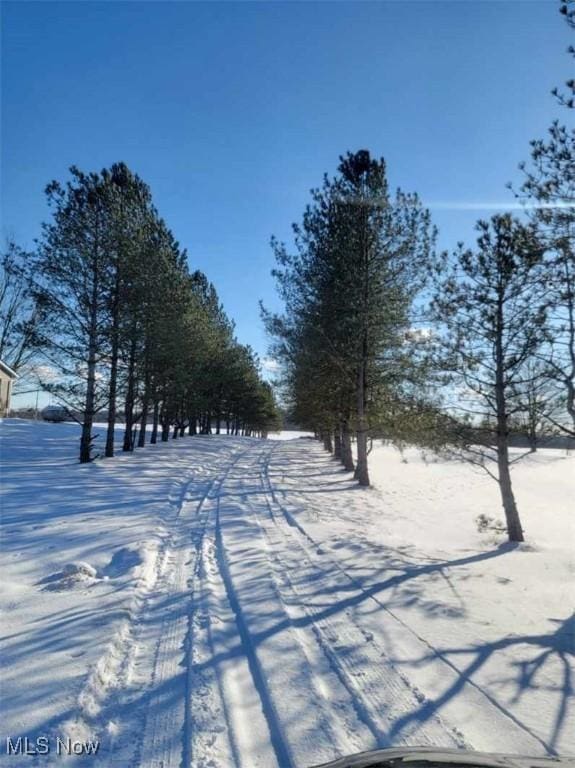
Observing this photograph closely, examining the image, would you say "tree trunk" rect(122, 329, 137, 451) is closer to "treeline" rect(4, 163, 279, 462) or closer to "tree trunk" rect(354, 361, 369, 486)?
"treeline" rect(4, 163, 279, 462)

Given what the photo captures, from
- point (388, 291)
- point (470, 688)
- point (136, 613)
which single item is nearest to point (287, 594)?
point (136, 613)

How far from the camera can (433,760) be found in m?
1.92

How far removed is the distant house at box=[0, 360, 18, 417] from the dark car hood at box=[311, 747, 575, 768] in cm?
3332

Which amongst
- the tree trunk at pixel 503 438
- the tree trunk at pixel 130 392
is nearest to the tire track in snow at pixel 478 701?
the tree trunk at pixel 503 438

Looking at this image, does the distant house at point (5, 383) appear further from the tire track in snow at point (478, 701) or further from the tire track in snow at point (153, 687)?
the tire track in snow at point (478, 701)

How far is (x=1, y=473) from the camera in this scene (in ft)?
43.3

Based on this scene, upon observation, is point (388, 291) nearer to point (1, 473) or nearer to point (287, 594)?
point (287, 594)

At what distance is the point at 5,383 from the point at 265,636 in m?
33.0

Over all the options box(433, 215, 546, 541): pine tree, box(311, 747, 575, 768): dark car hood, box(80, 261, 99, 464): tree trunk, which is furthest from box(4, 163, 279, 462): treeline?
box(311, 747, 575, 768): dark car hood

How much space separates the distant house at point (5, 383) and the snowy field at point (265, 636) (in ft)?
79.2

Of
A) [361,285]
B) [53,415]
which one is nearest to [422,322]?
[361,285]

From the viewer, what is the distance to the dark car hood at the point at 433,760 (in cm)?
189

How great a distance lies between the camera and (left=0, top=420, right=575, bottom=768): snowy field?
9.51 ft

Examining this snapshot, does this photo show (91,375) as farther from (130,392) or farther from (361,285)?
(361,285)
